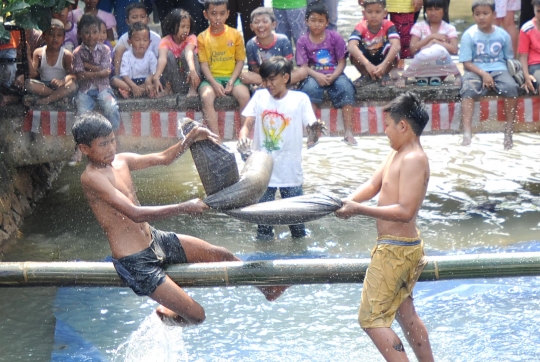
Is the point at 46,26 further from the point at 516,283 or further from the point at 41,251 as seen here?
→ the point at 516,283

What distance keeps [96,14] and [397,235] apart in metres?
5.57

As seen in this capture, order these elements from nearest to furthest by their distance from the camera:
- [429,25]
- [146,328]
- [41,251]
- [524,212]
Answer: [146,328], [41,251], [524,212], [429,25]

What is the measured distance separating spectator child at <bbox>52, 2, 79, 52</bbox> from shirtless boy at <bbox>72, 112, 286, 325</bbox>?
162 inches

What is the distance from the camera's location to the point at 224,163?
4109 millimetres

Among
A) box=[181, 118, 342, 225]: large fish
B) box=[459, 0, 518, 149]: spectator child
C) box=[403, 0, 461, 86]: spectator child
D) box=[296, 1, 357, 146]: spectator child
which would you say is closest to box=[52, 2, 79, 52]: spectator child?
box=[296, 1, 357, 146]: spectator child

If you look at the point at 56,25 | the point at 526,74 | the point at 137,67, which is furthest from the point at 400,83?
the point at 56,25

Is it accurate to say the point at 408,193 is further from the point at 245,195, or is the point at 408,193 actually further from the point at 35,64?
the point at 35,64

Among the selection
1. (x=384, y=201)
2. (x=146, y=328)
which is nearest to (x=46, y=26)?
(x=146, y=328)

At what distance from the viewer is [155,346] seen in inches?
200

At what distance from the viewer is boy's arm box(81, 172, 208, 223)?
4087 mm

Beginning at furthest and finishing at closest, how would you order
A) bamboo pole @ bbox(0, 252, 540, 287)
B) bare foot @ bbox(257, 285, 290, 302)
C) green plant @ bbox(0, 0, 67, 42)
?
1. green plant @ bbox(0, 0, 67, 42)
2. bare foot @ bbox(257, 285, 290, 302)
3. bamboo pole @ bbox(0, 252, 540, 287)

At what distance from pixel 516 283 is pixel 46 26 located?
15.4 ft

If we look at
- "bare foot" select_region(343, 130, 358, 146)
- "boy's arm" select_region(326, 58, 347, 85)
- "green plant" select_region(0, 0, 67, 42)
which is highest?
"green plant" select_region(0, 0, 67, 42)

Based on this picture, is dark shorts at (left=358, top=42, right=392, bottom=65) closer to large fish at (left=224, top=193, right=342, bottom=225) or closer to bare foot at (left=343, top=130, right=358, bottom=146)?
bare foot at (left=343, top=130, right=358, bottom=146)
